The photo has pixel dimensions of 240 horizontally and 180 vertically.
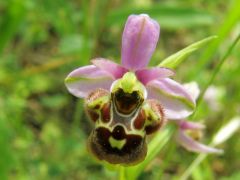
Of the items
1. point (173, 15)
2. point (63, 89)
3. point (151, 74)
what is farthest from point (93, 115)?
point (63, 89)

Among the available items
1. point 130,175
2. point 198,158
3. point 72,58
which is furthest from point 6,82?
point 130,175

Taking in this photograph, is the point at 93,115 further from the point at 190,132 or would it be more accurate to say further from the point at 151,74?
the point at 190,132

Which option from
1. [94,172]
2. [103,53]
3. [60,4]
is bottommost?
[94,172]

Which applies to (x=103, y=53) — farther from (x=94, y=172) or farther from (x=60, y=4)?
(x=94, y=172)

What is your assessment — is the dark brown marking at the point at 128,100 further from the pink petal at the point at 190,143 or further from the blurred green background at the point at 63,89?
the blurred green background at the point at 63,89

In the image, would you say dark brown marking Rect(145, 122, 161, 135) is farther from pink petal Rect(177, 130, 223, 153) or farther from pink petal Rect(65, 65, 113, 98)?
pink petal Rect(177, 130, 223, 153)

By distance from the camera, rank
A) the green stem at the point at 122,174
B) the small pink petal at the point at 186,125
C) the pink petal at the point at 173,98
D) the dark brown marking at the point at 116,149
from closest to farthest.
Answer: the dark brown marking at the point at 116,149 → the pink petal at the point at 173,98 → the green stem at the point at 122,174 → the small pink petal at the point at 186,125

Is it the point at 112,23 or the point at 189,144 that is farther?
the point at 112,23

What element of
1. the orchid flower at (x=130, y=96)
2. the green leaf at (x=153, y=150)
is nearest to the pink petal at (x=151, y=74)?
the orchid flower at (x=130, y=96)
